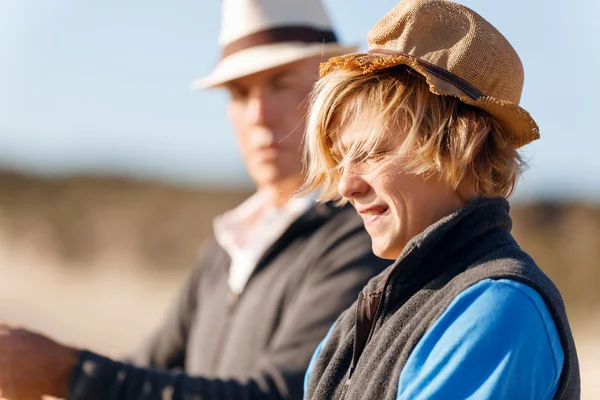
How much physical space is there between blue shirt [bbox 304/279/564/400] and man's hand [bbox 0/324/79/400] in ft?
3.96

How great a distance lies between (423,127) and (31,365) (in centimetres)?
127

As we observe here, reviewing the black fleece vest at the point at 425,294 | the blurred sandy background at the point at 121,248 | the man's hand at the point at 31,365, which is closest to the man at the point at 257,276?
the man's hand at the point at 31,365

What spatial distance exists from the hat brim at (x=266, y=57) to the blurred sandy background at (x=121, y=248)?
7750 mm

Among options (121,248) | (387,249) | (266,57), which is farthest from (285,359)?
(121,248)

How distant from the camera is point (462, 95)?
1.56 meters

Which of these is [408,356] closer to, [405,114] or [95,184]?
[405,114]

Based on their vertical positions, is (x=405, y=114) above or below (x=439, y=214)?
above

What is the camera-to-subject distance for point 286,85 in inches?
121

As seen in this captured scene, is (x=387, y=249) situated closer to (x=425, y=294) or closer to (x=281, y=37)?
(x=425, y=294)

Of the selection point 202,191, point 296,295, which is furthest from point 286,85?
point 202,191

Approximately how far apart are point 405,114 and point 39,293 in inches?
536

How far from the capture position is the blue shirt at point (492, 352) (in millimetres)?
1365

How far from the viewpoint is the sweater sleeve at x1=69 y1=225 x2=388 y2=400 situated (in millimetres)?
2377

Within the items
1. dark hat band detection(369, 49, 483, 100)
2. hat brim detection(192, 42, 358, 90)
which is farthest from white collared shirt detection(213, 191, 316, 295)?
dark hat band detection(369, 49, 483, 100)
